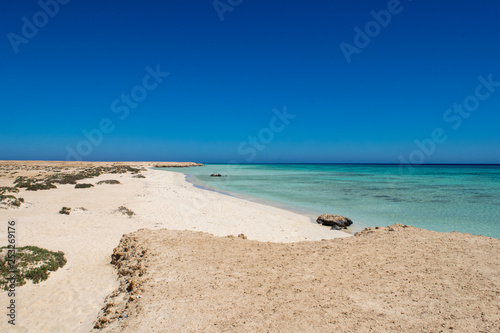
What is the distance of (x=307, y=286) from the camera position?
5.12 meters

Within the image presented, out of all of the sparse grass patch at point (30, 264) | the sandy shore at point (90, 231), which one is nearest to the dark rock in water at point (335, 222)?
the sandy shore at point (90, 231)

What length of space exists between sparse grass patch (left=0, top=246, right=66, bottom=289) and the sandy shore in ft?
0.59

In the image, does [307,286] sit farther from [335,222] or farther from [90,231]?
[90,231]

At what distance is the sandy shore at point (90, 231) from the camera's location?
500cm

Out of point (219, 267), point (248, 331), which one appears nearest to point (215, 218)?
point (219, 267)

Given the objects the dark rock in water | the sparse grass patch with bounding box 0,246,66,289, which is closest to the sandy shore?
the sparse grass patch with bounding box 0,246,66,289

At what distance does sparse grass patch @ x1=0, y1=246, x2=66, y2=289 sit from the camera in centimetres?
585

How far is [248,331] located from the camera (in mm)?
3867

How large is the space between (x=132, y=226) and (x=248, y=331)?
8.69 metres

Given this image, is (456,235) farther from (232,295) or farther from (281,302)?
(232,295)

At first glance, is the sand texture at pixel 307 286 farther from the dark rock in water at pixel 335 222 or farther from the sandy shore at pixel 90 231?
the dark rock in water at pixel 335 222

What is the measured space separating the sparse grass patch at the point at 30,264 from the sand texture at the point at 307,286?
146 centimetres

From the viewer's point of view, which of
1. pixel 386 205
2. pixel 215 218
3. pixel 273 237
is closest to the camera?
pixel 273 237

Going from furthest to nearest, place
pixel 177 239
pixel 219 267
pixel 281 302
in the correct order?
pixel 177 239 → pixel 219 267 → pixel 281 302
